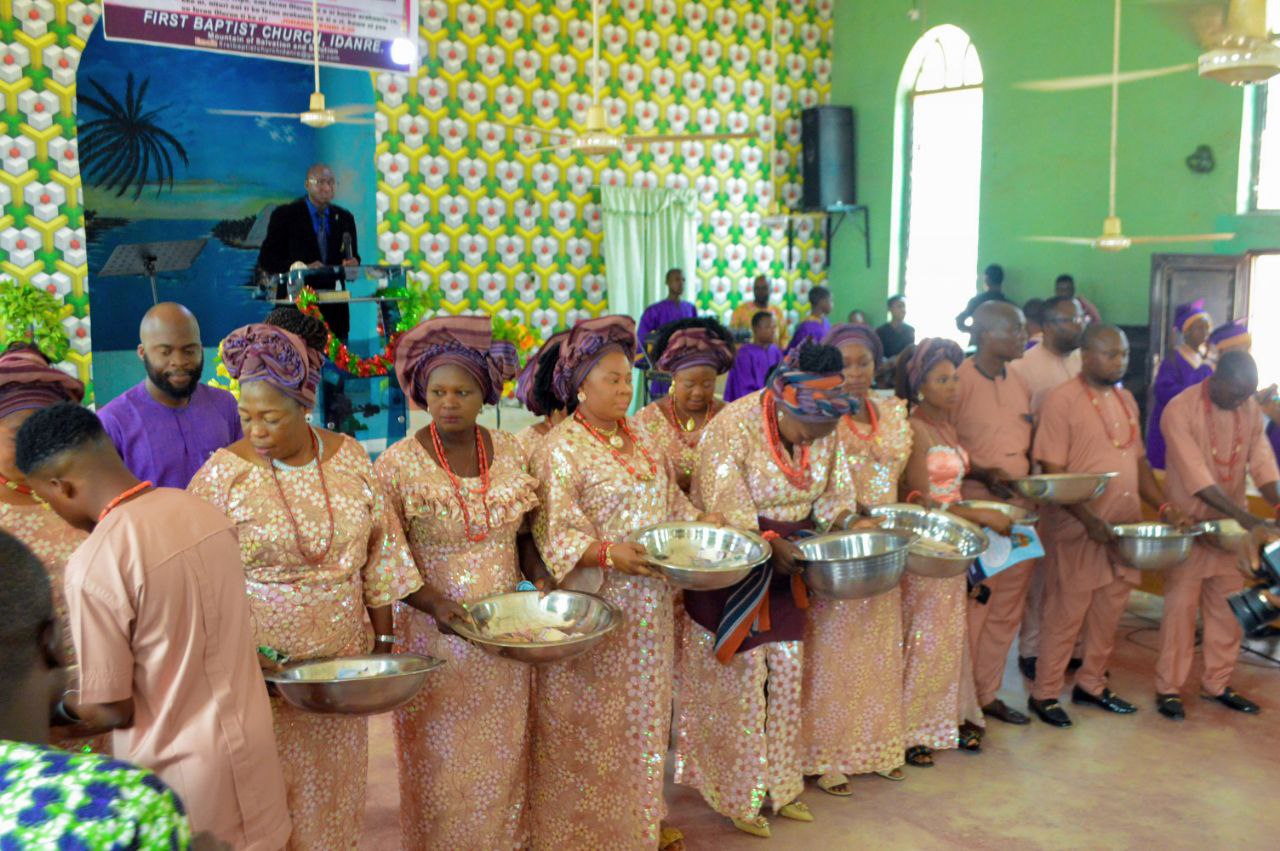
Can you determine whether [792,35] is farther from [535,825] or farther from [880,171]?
[535,825]

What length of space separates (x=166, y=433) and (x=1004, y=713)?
393cm

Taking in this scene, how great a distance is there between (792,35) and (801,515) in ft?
35.0

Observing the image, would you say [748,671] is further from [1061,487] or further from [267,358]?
[267,358]

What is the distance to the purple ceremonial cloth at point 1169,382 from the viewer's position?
297 inches

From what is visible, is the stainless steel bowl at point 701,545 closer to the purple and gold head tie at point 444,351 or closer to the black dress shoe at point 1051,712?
the purple and gold head tie at point 444,351

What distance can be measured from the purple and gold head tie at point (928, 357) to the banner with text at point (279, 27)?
6.10 metres

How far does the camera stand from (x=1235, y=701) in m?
5.37

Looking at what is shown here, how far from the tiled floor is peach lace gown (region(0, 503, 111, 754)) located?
146 centimetres

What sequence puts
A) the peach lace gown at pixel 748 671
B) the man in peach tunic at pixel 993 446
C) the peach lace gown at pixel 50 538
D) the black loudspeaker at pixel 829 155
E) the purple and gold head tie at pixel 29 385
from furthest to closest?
1. the black loudspeaker at pixel 829 155
2. the man in peach tunic at pixel 993 446
3. the peach lace gown at pixel 748 671
4. the purple and gold head tie at pixel 29 385
5. the peach lace gown at pixel 50 538

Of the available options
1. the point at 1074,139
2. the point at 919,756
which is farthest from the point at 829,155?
the point at 919,756

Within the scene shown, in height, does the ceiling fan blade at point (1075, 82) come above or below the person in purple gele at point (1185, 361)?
above

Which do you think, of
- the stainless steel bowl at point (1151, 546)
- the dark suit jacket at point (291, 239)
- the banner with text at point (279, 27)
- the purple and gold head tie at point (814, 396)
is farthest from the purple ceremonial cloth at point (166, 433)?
the banner with text at point (279, 27)

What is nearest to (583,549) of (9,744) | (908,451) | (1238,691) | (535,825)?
(535,825)

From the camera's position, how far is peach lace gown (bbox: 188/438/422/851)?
2764mm
